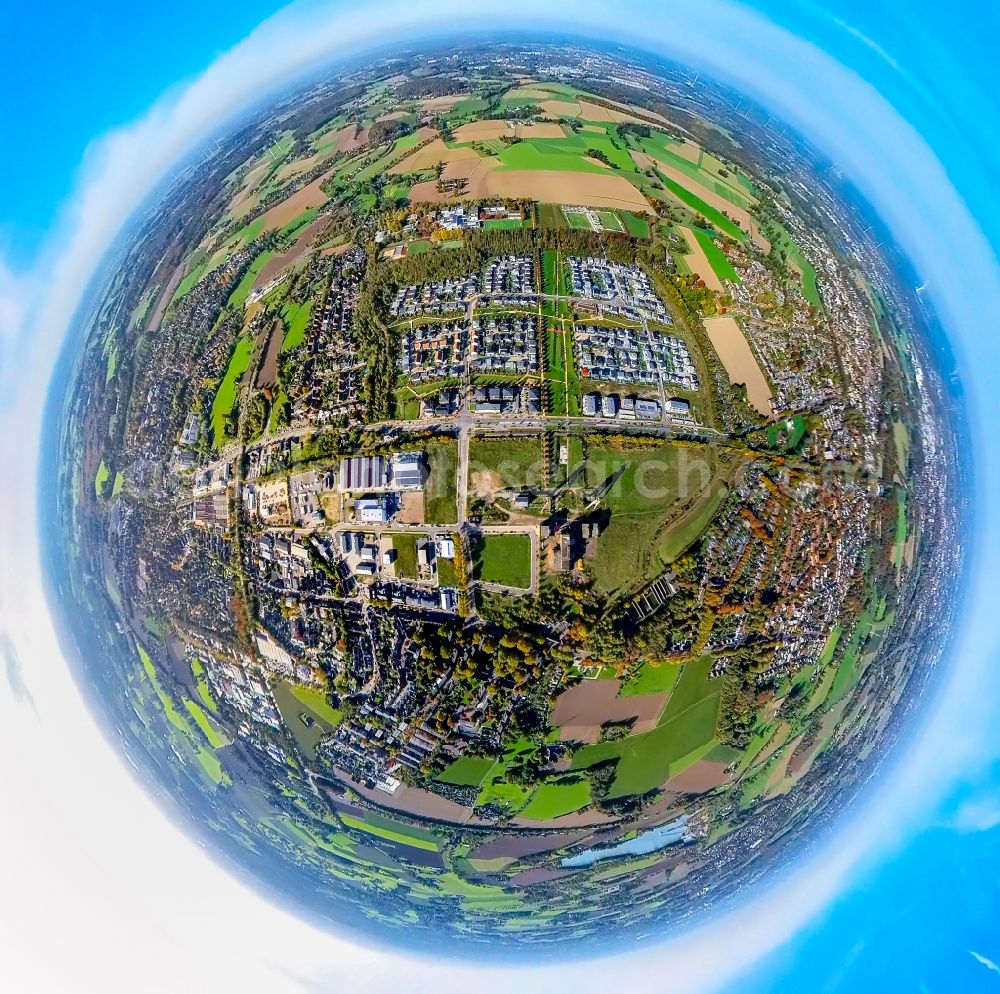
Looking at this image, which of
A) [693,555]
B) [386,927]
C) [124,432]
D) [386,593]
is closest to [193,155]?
[124,432]

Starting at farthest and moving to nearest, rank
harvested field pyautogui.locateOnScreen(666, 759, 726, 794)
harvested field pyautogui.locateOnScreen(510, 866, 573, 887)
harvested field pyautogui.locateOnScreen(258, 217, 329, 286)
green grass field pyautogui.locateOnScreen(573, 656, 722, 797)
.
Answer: harvested field pyautogui.locateOnScreen(258, 217, 329, 286), harvested field pyautogui.locateOnScreen(510, 866, 573, 887), harvested field pyautogui.locateOnScreen(666, 759, 726, 794), green grass field pyautogui.locateOnScreen(573, 656, 722, 797)

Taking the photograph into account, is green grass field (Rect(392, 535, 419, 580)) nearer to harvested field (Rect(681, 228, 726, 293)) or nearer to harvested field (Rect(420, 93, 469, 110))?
harvested field (Rect(681, 228, 726, 293))

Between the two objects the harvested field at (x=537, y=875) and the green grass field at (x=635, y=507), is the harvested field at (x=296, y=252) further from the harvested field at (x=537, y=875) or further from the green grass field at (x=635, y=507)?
the harvested field at (x=537, y=875)

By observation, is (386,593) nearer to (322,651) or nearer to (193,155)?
(322,651)

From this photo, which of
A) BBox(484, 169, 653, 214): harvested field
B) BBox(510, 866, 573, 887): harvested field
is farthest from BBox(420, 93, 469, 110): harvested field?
BBox(510, 866, 573, 887): harvested field

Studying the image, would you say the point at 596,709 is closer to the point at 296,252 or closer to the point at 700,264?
the point at 700,264

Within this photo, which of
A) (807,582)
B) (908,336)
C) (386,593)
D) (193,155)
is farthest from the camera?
(193,155)
